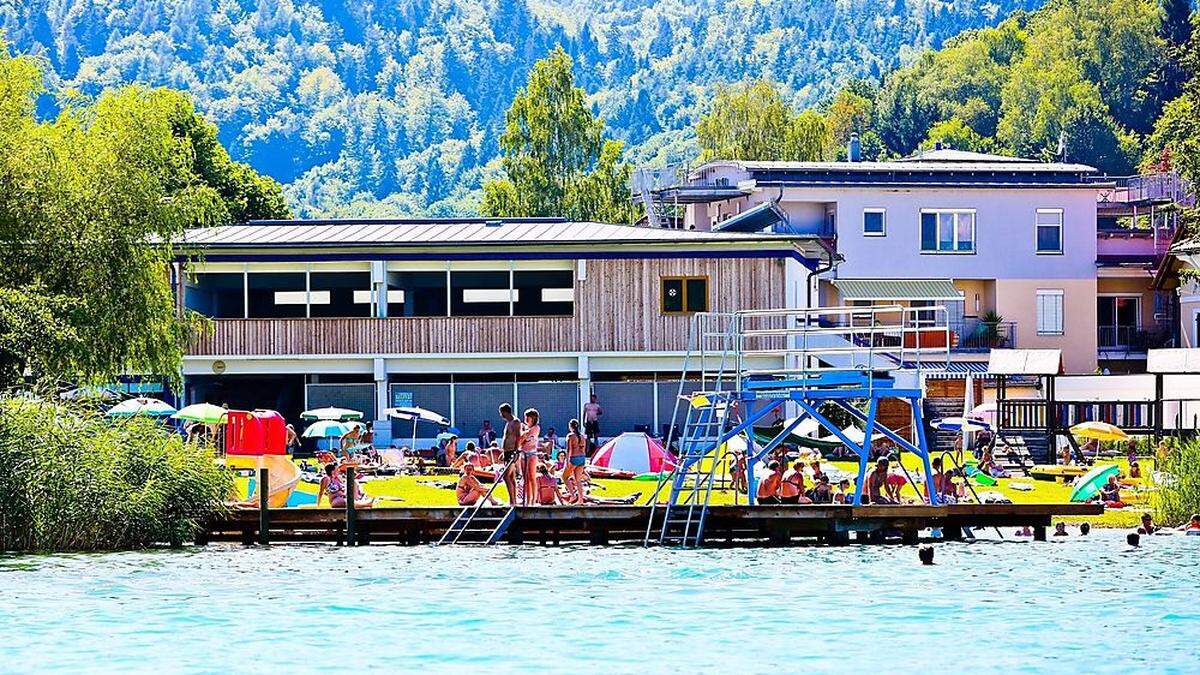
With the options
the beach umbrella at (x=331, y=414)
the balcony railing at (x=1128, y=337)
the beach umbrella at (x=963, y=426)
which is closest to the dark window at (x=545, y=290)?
the beach umbrella at (x=331, y=414)

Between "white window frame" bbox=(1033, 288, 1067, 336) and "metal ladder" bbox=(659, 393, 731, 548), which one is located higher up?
"white window frame" bbox=(1033, 288, 1067, 336)

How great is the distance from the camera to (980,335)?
246 feet

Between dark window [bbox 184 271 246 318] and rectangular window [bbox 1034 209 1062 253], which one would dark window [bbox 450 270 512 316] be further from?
rectangular window [bbox 1034 209 1062 253]

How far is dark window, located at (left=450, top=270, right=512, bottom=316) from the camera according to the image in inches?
2318

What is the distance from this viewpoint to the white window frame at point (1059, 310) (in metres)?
76.3

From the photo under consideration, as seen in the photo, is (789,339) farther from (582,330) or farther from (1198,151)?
(1198,151)

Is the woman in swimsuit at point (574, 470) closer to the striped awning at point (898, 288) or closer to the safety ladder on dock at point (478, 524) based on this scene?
the safety ladder on dock at point (478, 524)

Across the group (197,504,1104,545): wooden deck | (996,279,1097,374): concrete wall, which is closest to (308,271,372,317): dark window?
(197,504,1104,545): wooden deck

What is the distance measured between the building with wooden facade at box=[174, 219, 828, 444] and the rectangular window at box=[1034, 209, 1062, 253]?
20110mm

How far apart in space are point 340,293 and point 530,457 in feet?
76.1

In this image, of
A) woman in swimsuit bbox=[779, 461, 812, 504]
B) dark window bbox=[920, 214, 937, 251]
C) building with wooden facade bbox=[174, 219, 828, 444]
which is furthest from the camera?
dark window bbox=[920, 214, 937, 251]

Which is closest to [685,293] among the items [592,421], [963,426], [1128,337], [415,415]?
[592,421]

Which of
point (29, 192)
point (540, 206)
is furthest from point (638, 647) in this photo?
point (540, 206)

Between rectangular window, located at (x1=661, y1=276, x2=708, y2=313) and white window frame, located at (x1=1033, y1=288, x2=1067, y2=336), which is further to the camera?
white window frame, located at (x1=1033, y1=288, x2=1067, y2=336)
